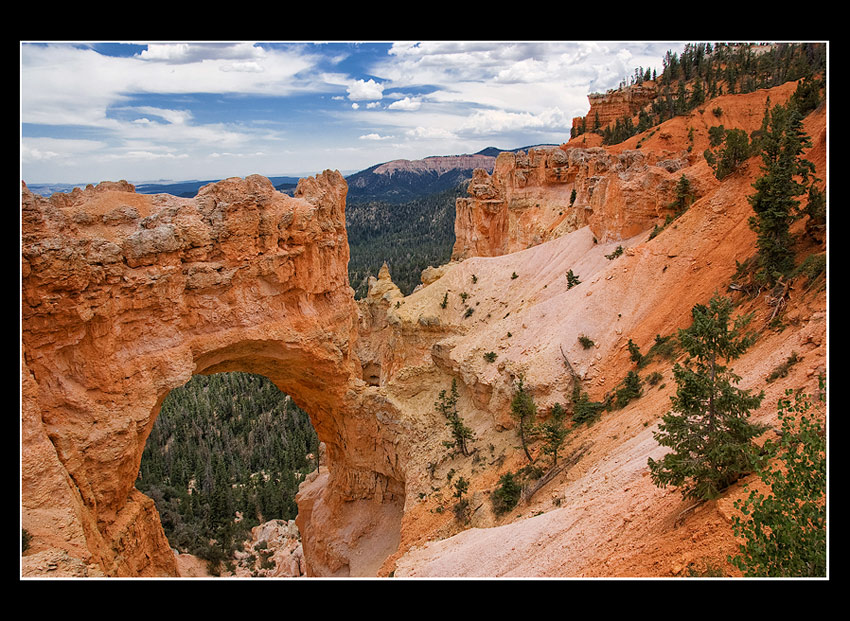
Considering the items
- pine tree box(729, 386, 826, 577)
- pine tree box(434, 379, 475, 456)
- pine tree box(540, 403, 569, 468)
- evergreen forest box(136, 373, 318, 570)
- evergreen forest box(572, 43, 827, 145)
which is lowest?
evergreen forest box(136, 373, 318, 570)

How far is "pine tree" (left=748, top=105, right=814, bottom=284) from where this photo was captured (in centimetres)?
1736

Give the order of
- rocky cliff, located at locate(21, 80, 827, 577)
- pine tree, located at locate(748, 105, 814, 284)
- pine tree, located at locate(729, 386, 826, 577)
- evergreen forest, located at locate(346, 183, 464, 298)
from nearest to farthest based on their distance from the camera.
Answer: pine tree, located at locate(729, 386, 826, 577) → rocky cliff, located at locate(21, 80, 827, 577) → pine tree, located at locate(748, 105, 814, 284) → evergreen forest, located at locate(346, 183, 464, 298)

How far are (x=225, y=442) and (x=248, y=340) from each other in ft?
138

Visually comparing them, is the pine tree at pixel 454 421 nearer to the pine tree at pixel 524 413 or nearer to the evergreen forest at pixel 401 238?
the pine tree at pixel 524 413

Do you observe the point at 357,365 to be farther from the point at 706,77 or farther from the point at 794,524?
the point at 706,77

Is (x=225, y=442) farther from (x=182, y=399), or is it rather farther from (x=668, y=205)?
(x=668, y=205)

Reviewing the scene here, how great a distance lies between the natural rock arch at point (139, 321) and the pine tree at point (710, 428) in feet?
38.7

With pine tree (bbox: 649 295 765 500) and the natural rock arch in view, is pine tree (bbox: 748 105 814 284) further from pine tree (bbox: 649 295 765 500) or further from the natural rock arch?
the natural rock arch

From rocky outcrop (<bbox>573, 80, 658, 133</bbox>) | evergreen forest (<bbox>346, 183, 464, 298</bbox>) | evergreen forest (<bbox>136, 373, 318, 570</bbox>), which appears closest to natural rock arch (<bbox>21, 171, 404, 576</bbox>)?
evergreen forest (<bbox>136, 373, 318, 570</bbox>)

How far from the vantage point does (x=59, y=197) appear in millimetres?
16125

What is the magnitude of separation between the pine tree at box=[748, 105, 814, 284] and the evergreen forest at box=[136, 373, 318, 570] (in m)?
30.0

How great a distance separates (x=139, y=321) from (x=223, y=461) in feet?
125

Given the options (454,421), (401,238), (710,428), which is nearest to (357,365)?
(454,421)

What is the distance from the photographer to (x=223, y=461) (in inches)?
2019
